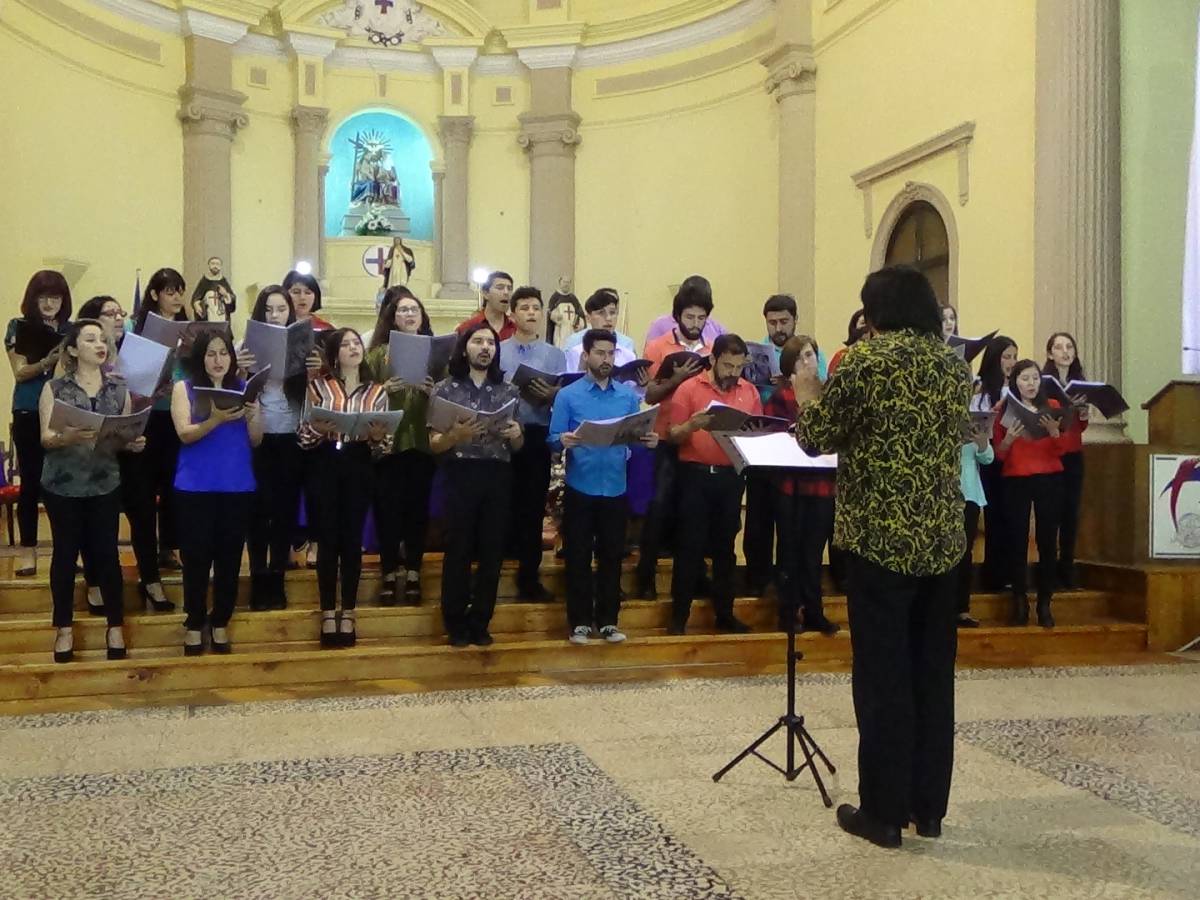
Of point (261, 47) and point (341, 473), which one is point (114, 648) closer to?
point (341, 473)

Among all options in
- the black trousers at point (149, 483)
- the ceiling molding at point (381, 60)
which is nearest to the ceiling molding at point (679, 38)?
the ceiling molding at point (381, 60)

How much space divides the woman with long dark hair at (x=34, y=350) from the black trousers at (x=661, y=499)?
278 centimetres

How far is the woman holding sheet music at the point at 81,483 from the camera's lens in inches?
175

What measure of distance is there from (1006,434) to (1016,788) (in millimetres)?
2636

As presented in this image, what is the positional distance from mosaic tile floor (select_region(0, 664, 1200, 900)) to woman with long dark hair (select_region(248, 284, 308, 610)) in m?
0.91

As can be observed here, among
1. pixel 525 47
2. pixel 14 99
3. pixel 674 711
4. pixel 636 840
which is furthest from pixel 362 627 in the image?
pixel 525 47

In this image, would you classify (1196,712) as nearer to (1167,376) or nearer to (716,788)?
(716,788)

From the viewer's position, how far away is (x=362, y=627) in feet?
17.1

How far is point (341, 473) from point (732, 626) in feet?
6.43

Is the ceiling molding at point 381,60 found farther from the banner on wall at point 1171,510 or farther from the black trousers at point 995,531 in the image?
the banner on wall at point 1171,510

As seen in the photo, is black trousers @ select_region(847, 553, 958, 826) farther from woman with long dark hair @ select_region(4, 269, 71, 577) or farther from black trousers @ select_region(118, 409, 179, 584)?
woman with long dark hair @ select_region(4, 269, 71, 577)

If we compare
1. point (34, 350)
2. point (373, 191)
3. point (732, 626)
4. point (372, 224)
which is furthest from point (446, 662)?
point (373, 191)

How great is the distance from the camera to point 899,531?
284 centimetres

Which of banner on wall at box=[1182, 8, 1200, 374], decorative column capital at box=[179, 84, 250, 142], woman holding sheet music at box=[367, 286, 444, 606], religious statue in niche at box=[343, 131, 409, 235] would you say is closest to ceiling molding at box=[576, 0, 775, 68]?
religious statue in niche at box=[343, 131, 409, 235]
